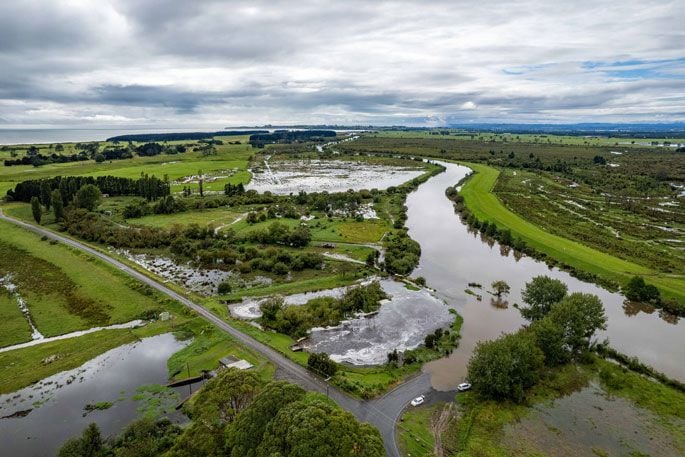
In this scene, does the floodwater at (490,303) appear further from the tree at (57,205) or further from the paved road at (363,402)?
the tree at (57,205)

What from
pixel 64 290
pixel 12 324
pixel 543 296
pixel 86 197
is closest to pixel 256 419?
pixel 543 296

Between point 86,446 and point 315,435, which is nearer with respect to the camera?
point 315,435

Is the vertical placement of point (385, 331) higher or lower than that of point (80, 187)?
lower

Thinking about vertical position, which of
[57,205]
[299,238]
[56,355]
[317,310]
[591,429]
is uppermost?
[57,205]

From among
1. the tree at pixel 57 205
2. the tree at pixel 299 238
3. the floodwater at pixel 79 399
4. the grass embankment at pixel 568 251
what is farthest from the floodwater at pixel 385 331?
the tree at pixel 57 205

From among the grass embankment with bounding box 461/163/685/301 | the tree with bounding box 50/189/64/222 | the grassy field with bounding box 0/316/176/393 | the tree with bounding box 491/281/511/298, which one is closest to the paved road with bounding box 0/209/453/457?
the grassy field with bounding box 0/316/176/393

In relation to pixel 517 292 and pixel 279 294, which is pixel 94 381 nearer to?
pixel 279 294

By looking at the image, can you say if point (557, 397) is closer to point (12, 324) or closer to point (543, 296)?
point (543, 296)
